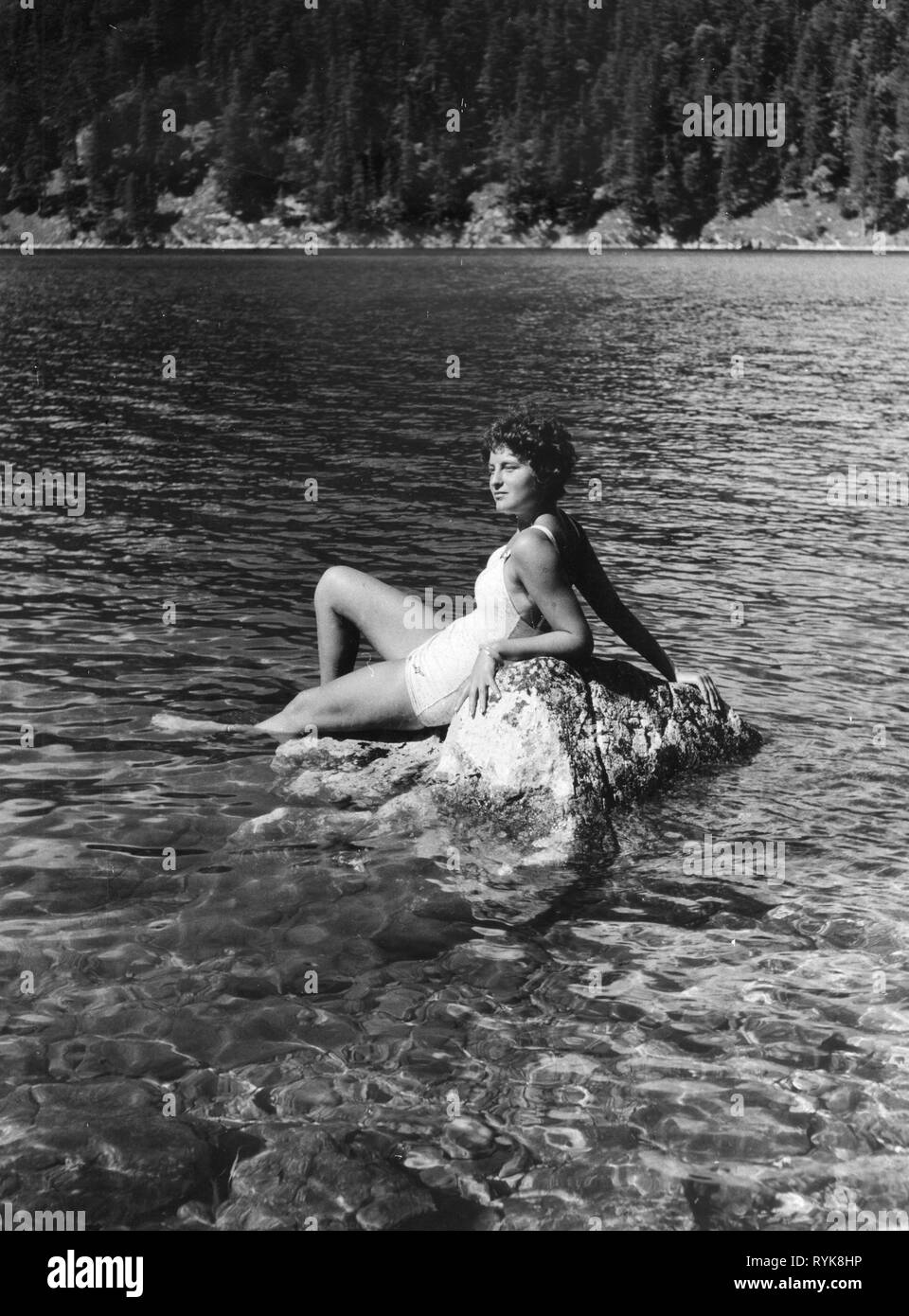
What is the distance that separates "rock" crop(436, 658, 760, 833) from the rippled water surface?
1.24ft

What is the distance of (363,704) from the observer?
10.6m

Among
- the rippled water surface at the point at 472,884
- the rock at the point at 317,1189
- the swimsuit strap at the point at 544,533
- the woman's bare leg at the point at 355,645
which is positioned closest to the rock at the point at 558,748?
the rippled water surface at the point at 472,884

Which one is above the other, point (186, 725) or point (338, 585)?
point (338, 585)

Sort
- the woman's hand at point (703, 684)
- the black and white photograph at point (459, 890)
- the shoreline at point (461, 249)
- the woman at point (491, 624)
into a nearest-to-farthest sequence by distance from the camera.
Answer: the black and white photograph at point (459, 890), the woman at point (491, 624), the woman's hand at point (703, 684), the shoreline at point (461, 249)

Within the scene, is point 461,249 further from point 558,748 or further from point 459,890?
point 459,890

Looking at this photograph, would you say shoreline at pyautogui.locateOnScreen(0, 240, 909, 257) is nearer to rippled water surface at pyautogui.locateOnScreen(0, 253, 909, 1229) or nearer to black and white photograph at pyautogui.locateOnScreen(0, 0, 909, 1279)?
rippled water surface at pyautogui.locateOnScreen(0, 253, 909, 1229)

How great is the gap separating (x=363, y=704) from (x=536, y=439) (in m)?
2.75

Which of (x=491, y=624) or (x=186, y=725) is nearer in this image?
(x=491, y=624)

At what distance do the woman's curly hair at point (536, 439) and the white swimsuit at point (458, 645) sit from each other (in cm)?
46

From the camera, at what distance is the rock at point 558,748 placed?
9633 millimetres

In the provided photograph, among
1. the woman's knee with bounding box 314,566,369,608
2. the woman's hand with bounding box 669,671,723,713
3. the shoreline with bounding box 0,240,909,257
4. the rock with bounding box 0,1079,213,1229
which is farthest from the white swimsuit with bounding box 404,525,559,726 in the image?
the shoreline with bounding box 0,240,909,257

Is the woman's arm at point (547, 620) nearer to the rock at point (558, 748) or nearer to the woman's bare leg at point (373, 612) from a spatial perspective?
the rock at point (558, 748)

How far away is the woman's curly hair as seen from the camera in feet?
30.4

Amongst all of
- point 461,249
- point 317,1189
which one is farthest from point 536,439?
point 461,249
